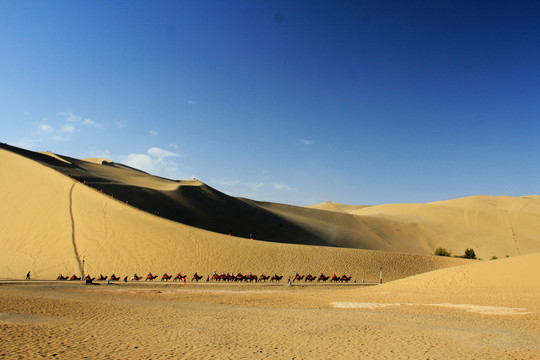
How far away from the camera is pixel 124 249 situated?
31.7 m

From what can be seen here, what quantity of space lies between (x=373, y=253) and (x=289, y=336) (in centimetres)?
2930

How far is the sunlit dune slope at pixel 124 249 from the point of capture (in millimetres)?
29594

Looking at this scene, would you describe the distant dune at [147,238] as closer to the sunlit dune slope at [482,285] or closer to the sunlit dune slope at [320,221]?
the sunlit dune slope at [320,221]

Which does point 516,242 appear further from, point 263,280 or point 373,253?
point 263,280

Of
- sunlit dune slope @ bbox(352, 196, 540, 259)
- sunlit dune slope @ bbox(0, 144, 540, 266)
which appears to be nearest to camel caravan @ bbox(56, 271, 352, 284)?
sunlit dune slope @ bbox(0, 144, 540, 266)

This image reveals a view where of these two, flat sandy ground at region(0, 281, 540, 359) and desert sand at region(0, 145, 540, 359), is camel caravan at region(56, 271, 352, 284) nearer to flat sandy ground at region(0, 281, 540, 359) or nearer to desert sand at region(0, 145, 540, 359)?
desert sand at region(0, 145, 540, 359)

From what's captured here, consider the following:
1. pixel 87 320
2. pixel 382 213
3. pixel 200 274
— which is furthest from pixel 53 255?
pixel 382 213

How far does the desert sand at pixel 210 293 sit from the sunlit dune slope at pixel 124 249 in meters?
0.15

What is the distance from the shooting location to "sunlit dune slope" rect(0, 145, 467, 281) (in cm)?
2959

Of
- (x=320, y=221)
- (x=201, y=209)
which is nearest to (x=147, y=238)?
(x=201, y=209)

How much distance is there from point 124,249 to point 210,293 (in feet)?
47.7

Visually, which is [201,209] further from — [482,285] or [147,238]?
[482,285]

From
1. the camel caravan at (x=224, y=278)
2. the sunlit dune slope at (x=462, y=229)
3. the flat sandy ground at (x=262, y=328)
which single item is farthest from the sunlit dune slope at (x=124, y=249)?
the sunlit dune slope at (x=462, y=229)

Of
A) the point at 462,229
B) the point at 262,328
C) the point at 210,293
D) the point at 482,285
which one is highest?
the point at 462,229
